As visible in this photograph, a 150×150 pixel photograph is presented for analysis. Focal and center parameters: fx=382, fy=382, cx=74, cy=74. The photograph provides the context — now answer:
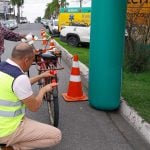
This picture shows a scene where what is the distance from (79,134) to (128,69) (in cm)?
526

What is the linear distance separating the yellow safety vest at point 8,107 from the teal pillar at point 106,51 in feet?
8.57

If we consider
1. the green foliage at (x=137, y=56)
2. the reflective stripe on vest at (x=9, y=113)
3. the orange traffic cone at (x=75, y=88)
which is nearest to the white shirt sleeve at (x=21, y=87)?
the reflective stripe on vest at (x=9, y=113)

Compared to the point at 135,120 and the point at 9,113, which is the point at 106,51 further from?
the point at 9,113

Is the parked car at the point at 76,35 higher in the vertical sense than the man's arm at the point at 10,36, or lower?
lower

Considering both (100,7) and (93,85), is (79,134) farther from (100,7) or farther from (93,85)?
(100,7)

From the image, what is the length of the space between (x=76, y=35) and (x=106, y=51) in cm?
1359

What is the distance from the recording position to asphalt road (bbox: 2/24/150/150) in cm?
520

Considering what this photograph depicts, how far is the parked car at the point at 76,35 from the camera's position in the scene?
19547 millimetres

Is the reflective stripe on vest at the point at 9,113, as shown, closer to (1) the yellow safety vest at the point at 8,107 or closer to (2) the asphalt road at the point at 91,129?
(1) the yellow safety vest at the point at 8,107

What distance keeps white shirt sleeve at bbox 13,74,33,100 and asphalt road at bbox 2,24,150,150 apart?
4.55 ft

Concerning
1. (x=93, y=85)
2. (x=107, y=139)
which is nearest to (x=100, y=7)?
(x=93, y=85)

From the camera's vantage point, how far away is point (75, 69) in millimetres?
7578

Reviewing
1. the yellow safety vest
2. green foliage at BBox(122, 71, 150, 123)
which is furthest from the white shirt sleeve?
green foliage at BBox(122, 71, 150, 123)

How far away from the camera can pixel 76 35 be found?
19.8 metres
